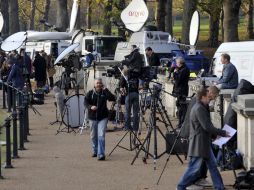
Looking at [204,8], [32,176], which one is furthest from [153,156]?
[204,8]

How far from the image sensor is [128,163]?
16188mm

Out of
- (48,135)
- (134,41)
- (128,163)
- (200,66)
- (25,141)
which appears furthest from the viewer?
(134,41)

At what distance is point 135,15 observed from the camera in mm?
39438

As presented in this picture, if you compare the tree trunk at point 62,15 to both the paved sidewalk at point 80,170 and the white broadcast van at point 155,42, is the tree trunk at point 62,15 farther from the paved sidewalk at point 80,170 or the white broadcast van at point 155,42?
the paved sidewalk at point 80,170

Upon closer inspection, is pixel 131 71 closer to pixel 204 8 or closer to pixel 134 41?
pixel 134 41

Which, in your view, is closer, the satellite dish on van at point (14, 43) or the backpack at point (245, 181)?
the backpack at point (245, 181)

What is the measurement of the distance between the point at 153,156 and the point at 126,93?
5176 mm

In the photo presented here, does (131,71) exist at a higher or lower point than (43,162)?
higher

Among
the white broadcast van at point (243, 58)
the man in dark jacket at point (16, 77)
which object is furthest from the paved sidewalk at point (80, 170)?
the man in dark jacket at point (16, 77)

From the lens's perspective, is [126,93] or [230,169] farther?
[126,93]

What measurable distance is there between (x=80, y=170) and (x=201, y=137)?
13.4 ft

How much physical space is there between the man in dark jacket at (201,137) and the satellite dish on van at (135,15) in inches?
1061

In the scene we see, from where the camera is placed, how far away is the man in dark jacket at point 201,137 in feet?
38.9

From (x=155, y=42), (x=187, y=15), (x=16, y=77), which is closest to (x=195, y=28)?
(x=155, y=42)
